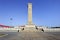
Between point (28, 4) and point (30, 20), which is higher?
point (28, 4)

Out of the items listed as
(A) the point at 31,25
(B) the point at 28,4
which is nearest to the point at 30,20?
(A) the point at 31,25

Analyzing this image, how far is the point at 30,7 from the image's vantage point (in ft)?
293

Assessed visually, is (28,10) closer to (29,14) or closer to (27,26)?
(29,14)

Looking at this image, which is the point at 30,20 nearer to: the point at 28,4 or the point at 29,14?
the point at 29,14

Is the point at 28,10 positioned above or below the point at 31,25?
above

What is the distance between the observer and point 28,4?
89.2 m

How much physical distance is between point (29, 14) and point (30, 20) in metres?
3.47

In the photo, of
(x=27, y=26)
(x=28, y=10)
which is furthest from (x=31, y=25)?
(x=28, y=10)

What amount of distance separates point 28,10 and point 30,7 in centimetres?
204

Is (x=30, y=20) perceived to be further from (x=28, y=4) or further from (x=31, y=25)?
(x=28, y=4)


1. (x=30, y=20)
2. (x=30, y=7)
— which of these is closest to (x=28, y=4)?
(x=30, y=7)

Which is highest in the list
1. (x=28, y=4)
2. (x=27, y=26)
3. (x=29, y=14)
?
(x=28, y=4)

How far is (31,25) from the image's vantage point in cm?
8888

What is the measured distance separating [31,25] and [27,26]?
2.40 metres
